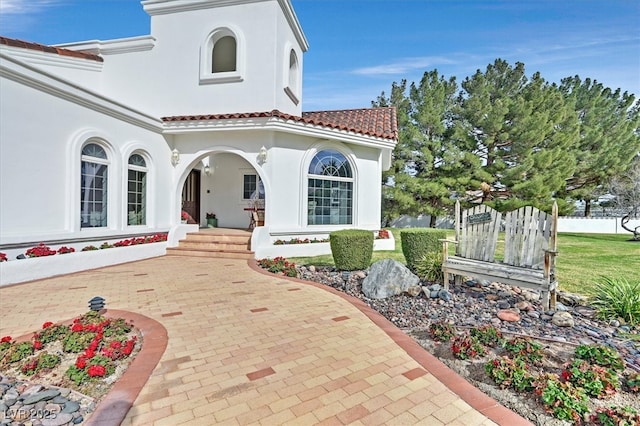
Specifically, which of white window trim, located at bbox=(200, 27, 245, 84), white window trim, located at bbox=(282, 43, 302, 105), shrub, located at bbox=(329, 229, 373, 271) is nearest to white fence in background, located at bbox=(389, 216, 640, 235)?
white window trim, located at bbox=(282, 43, 302, 105)

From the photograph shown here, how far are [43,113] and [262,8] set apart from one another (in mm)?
8169

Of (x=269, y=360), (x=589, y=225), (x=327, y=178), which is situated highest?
(x=327, y=178)

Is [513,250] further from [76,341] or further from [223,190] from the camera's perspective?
[223,190]

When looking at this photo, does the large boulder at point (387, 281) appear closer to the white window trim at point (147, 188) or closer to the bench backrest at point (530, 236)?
the bench backrest at point (530, 236)

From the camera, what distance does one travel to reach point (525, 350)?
369 cm

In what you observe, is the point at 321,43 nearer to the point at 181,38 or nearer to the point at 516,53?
the point at 181,38

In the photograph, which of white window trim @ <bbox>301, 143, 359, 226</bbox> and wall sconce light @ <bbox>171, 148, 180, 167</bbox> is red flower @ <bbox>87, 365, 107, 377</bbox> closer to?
white window trim @ <bbox>301, 143, 359, 226</bbox>

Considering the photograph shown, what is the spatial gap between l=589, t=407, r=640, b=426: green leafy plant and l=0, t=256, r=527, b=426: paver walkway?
62 cm

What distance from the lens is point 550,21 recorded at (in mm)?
11719

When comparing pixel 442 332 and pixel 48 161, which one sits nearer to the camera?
pixel 442 332

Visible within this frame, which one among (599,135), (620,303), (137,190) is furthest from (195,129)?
(599,135)

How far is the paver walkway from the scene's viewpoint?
9.04 feet

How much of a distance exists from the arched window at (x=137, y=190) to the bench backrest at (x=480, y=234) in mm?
9985

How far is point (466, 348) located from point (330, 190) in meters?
9.24
